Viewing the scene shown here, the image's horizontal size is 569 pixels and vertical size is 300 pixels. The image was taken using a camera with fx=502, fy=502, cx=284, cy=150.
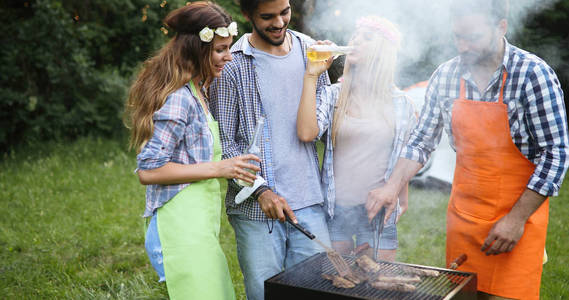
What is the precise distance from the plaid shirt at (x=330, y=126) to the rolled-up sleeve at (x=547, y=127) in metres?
0.71

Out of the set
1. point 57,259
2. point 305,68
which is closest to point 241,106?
point 305,68

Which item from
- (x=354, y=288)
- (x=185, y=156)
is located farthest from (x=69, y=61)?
(x=354, y=288)

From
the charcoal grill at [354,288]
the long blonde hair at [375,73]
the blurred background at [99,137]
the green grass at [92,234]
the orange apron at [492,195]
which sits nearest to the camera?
the charcoal grill at [354,288]

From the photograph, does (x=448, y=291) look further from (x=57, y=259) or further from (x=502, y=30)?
(x=57, y=259)

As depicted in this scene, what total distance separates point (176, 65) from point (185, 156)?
462mm

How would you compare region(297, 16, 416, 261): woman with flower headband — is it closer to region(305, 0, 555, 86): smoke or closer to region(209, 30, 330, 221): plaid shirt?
region(209, 30, 330, 221): plaid shirt

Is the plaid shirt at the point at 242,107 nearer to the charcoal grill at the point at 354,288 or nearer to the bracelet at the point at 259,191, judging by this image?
the bracelet at the point at 259,191

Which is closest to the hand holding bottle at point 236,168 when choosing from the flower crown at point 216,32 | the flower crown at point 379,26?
the flower crown at point 216,32

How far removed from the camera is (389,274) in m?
2.35

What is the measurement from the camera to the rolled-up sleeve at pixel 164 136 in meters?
2.37

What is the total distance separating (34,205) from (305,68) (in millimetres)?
4463

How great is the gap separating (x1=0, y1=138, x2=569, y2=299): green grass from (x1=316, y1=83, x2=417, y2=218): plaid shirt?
1.56 m

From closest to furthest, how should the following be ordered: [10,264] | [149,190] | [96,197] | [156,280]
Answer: [149,190]
[156,280]
[10,264]
[96,197]

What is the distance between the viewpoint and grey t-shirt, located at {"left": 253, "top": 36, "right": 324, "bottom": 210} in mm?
2783
